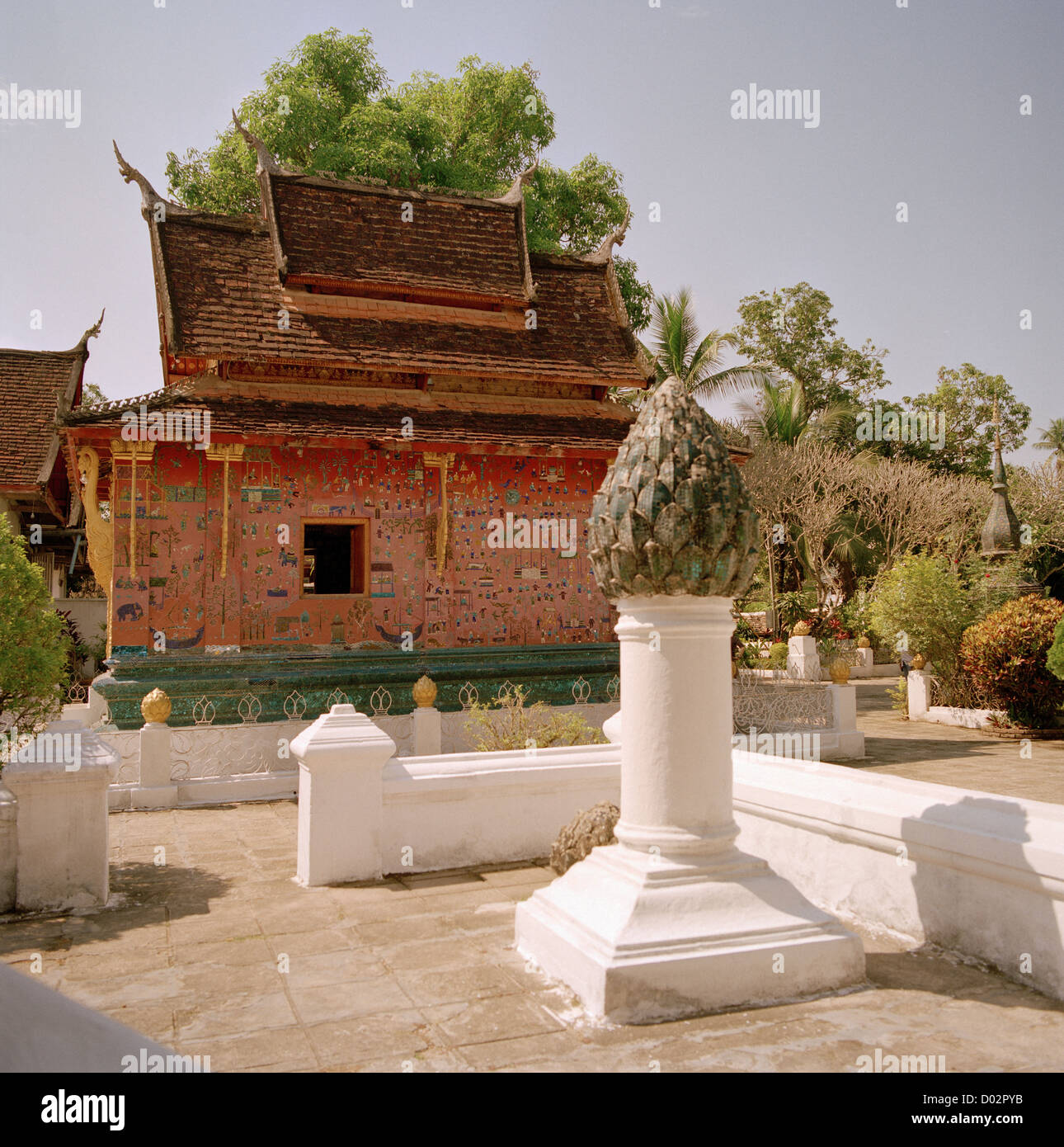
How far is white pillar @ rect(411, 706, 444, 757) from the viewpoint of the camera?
35.0ft

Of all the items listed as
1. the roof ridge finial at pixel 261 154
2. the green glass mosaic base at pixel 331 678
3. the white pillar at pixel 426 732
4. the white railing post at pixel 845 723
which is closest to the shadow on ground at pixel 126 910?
the green glass mosaic base at pixel 331 678

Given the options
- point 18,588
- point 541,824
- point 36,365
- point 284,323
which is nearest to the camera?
point 18,588

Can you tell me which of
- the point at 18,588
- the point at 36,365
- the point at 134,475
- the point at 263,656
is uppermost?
the point at 36,365

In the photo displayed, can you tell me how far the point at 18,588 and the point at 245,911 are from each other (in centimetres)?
250

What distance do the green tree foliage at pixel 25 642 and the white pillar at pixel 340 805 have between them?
1.71 meters

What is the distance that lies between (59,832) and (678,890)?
3.65 meters

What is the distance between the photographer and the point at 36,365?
65.6ft

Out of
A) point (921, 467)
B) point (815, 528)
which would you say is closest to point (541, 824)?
point (815, 528)

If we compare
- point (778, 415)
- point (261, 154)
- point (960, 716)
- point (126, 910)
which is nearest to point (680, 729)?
point (126, 910)

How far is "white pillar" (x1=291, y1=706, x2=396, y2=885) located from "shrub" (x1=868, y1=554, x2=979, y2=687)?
12152 mm

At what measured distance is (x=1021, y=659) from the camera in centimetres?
1386

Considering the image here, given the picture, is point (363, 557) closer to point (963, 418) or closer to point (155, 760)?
point (155, 760)

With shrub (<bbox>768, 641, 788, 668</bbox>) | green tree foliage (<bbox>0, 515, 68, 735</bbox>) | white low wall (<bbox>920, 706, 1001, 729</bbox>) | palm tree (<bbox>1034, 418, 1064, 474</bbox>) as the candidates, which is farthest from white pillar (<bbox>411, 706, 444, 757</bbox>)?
palm tree (<bbox>1034, 418, 1064, 474</bbox>)
